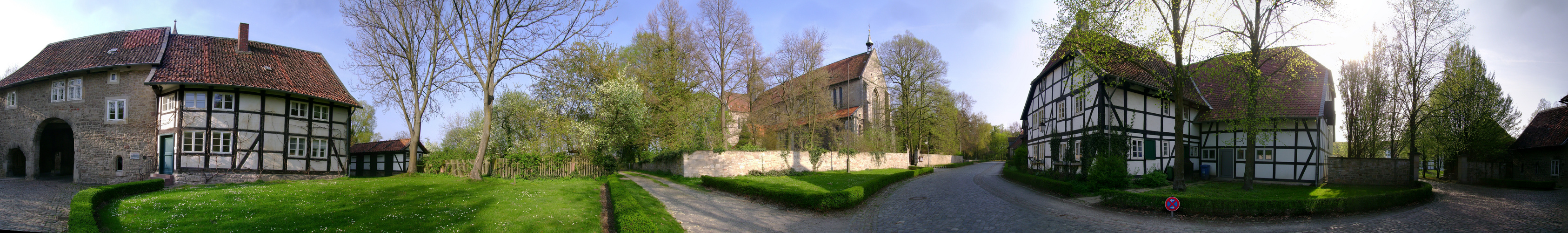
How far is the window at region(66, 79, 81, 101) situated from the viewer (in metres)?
23.6

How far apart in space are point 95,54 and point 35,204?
12788mm

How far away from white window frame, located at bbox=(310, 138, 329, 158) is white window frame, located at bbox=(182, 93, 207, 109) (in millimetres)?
3747

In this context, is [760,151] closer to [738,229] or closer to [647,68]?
[647,68]

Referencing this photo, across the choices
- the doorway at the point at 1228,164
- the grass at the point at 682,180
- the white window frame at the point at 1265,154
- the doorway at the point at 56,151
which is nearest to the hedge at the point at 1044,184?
the doorway at the point at 1228,164

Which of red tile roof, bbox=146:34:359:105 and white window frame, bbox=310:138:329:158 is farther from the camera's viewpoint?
white window frame, bbox=310:138:329:158

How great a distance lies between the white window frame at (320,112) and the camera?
85.5 ft

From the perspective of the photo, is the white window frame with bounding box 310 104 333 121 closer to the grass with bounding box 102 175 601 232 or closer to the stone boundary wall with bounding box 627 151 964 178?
the grass with bounding box 102 175 601 232

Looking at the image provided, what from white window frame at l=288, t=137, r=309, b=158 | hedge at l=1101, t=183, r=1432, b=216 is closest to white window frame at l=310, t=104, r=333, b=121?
white window frame at l=288, t=137, r=309, b=158

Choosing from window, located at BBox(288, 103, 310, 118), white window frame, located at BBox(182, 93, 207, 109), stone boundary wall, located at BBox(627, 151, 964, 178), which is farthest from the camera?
window, located at BBox(288, 103, 310, 118)

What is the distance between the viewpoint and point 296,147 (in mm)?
25172

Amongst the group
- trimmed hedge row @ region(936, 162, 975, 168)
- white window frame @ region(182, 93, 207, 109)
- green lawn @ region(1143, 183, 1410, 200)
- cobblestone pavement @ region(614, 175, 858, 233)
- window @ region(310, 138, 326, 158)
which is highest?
white window frame @ region(182, 93, 207, 109)

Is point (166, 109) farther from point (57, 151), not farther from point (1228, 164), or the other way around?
point (1228, 164)

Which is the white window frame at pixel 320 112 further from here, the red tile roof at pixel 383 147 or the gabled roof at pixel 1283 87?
the gabled roof at pixel 1283 87

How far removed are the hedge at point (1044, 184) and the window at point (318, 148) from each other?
28.1 metres
